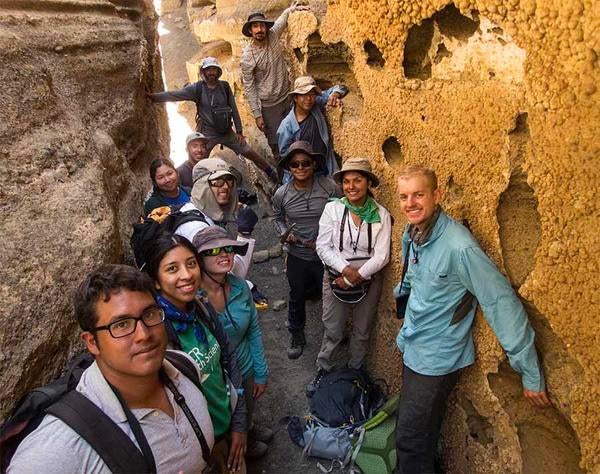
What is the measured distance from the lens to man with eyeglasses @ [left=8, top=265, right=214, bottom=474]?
149 cm

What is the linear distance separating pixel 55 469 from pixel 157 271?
104 cm

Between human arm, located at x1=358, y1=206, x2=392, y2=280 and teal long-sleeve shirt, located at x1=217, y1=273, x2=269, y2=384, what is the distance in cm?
94

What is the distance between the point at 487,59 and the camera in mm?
2201

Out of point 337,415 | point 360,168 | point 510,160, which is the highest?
point 510,160

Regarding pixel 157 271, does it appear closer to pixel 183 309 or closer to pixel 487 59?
pixel 183 309

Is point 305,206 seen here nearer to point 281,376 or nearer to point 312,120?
point 312,120

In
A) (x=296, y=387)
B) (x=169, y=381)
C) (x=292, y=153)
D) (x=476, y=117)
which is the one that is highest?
(x=476, y=117)

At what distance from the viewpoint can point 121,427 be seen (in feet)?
4.83

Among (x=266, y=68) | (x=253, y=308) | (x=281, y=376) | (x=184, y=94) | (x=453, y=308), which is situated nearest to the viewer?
(x=453, y=308)

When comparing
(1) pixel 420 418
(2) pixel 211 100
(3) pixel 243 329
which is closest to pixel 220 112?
(2) pixel 211 100

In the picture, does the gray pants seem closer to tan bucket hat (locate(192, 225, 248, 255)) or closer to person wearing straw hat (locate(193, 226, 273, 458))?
person wearing straw hat (locate(193, 226, 273, 458))

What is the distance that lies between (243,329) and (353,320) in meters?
1.30

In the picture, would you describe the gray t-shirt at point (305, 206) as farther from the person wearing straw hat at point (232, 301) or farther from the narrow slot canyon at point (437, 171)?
the person wearing straw hat at point (232, 301)

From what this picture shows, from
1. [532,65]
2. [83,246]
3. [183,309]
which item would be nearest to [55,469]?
[183,309]
